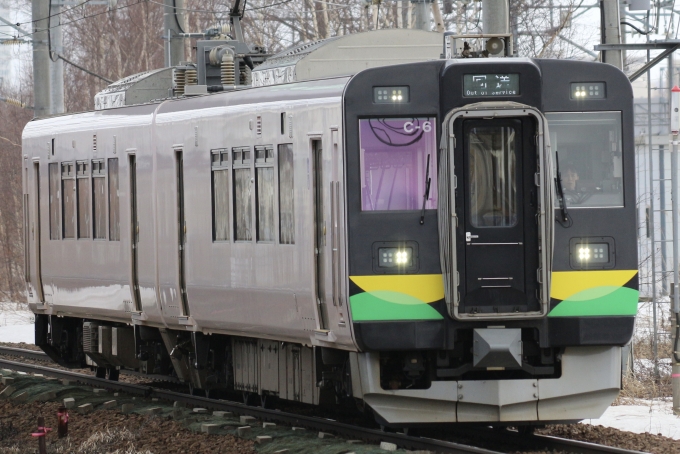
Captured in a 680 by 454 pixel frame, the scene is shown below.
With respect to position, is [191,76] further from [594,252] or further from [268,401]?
[594,252]

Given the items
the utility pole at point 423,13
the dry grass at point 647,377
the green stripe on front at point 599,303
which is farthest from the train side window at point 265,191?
the utility pole at point 423,13

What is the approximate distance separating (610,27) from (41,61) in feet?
36.4

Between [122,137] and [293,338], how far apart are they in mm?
3800

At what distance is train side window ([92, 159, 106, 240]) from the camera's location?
48.3 ft

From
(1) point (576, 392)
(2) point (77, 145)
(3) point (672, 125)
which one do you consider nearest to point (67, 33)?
(2) point (77, 145)

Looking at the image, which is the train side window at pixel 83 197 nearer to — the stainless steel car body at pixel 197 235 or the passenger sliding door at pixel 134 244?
the stainless steel car body at pixel 197 235

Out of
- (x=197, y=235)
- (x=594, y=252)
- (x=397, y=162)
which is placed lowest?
(x=594, y=252)

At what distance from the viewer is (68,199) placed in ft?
51.3

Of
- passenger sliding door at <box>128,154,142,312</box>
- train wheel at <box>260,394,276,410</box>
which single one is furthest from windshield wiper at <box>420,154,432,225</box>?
passenger sliding door at <box>128,154,142,312</box>

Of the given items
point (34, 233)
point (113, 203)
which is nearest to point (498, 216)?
point (113, 203)

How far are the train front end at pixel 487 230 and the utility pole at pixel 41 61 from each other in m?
12.7

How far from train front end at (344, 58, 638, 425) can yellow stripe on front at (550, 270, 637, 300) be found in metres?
0.01

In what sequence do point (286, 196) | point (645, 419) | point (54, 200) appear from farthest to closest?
point (54, 200)
point (645, 419)
point (286, 196)

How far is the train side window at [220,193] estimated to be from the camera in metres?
12.2
